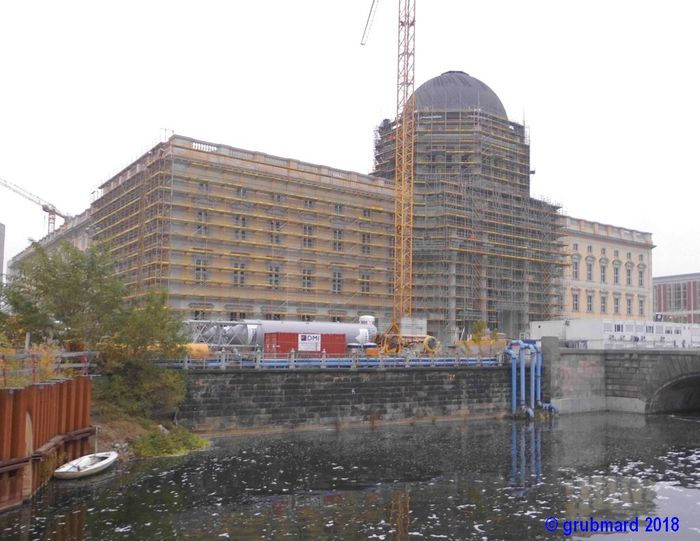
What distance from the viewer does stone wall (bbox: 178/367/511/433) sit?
37906 millimetres

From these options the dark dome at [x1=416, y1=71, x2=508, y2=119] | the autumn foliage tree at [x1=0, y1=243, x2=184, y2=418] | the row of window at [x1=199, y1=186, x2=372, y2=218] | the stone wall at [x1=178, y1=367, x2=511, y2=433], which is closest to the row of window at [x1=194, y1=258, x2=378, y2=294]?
the row of window at [x1=199, y1=186, x2=372, y2=218]

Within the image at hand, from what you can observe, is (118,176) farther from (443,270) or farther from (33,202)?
(33,202)

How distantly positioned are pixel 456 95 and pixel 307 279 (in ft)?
104

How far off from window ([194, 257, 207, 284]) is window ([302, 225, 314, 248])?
11.1 metres

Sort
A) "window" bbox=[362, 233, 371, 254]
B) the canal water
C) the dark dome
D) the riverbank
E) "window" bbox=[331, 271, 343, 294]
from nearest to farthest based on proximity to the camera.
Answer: the canal water → the riverbank → "window" bbox=[331, 271, 343, 294] → "window" bbox=[362, 233, 371, 254] → the dark dome

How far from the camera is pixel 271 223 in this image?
67625mm

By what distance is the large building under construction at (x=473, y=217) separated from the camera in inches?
3019

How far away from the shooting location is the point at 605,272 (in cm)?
9575

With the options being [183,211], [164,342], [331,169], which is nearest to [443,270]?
[331,169]

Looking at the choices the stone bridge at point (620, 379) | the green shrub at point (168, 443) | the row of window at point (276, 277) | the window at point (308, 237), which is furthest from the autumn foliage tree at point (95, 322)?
the window at point (308, 237)

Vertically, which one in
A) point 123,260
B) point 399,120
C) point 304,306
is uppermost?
point 399,120

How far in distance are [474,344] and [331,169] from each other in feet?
81.6

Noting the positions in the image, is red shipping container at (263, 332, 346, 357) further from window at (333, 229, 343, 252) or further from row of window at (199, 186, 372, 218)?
window at (333, 229, 343, 252)

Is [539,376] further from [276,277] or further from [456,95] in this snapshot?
[456,95]
